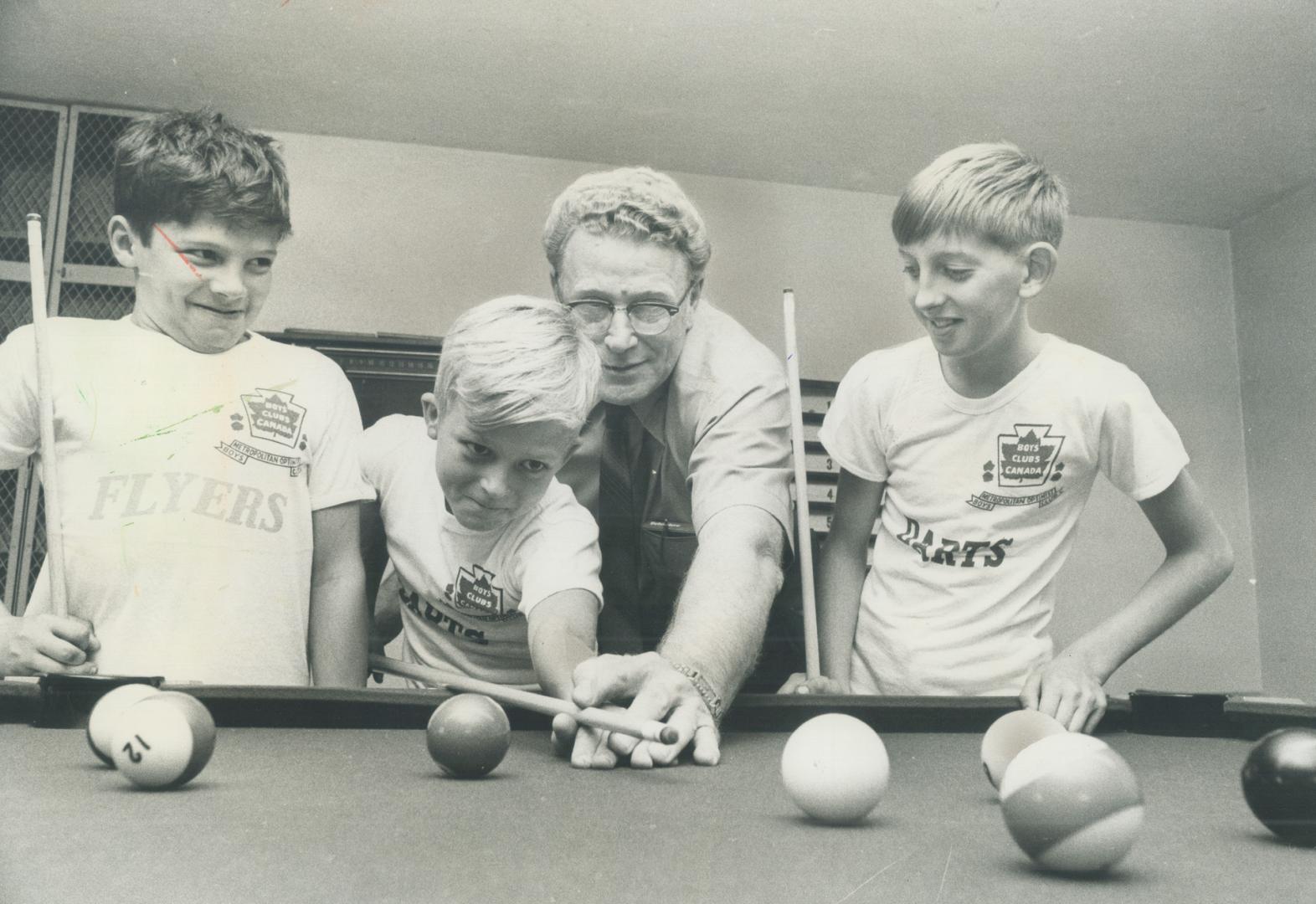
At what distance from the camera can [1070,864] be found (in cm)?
81

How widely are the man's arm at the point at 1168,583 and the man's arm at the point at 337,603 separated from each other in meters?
1.23

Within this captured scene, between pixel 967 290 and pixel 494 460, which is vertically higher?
pixel 967 290

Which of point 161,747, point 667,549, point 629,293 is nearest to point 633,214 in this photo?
point 629,293

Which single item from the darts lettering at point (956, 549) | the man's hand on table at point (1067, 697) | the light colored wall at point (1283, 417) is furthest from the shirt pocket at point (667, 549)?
the light colored wall at point (1283, 417)

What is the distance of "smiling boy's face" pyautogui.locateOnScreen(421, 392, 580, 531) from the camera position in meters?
1.86

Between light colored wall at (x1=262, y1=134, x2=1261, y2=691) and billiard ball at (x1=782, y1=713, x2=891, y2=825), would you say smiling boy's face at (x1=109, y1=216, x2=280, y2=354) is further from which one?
billiard ball at (x1=782, y1=713, x2=891, y2=825)

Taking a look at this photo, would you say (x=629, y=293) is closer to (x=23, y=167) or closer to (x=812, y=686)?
(x=812, y=686)

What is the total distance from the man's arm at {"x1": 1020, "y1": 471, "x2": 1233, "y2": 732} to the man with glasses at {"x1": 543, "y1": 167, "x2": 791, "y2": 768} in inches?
21.9

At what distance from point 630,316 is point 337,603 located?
31.9 inches

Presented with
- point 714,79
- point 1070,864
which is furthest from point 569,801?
point 714,79

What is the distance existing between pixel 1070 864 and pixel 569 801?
1.52 ft

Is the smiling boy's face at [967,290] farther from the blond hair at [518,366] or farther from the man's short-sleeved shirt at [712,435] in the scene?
the blond hair at [518,366]

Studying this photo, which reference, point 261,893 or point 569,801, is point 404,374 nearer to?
point 569,801

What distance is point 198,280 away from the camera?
2207 millimetres
